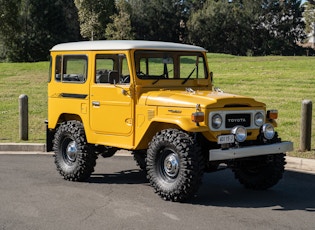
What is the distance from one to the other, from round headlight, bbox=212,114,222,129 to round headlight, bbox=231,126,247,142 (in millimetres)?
205

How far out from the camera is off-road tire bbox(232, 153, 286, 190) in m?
7.38

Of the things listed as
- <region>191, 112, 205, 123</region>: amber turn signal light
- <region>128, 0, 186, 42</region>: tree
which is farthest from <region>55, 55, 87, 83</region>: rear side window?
<region>128, 0, 186, 42</region>: tree

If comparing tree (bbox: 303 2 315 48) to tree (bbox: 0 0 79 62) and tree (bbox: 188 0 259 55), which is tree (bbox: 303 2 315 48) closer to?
tree (bbox: 188 0 259 55)

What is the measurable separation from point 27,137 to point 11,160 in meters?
1.87

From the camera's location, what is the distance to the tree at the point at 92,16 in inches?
2163

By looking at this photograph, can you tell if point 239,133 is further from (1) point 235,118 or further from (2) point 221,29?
(2) point 221,29

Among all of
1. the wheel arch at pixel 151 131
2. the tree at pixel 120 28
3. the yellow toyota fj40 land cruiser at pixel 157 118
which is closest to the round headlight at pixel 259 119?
the yellow toyota fj40 land cruiser at pixel 157 118

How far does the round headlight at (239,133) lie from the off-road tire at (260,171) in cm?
48

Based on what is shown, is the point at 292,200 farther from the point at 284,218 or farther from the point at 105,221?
the point at 105,221

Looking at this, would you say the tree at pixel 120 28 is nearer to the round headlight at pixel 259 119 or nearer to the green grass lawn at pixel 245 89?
the green grass lawn at pixel 245 89

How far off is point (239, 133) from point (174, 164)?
0.92 meters

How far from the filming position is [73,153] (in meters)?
8.21

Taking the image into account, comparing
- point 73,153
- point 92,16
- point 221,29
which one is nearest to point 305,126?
point 73,153

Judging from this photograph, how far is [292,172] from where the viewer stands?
28.8 ft
